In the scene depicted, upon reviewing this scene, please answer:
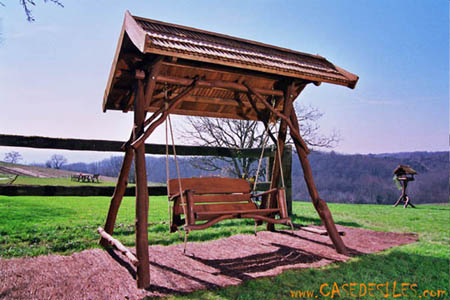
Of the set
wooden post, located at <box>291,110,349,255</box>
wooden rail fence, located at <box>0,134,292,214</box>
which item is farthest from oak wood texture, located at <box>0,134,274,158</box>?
wooden post, located at <box>291,110,349,255</box>

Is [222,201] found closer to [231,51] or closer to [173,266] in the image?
[173,266]

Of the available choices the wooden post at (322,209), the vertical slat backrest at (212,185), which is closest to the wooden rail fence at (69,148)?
the vertical slat backrest at (212,185)

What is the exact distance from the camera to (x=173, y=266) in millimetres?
3559

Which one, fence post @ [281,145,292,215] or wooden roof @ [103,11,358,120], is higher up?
wooden roof @ [103,11,358,120]

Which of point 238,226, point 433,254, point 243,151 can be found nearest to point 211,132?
point 243,151

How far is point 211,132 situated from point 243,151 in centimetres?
938

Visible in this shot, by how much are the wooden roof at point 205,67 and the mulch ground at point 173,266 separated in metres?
2.18

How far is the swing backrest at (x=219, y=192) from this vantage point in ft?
14.8

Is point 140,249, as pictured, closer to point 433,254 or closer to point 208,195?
point 208,195

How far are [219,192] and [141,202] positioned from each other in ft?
5.72

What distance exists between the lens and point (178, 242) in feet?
15.6

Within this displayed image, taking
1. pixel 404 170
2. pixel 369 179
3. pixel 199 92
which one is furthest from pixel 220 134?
pixel 369 179

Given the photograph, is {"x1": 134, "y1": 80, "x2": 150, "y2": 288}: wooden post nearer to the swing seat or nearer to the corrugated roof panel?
the swing seat

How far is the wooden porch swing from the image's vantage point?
11.0ft
